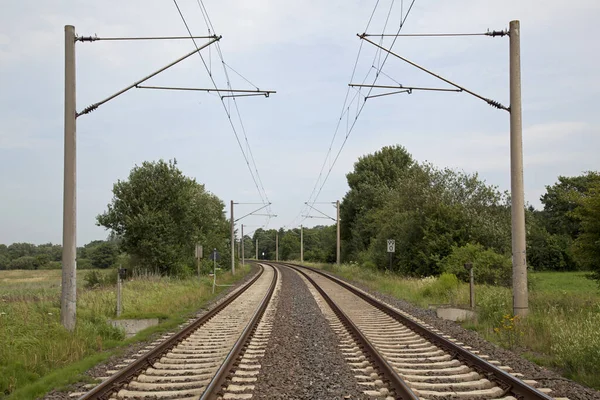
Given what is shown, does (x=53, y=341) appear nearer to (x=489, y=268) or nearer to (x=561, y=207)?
(x=489, y=268)

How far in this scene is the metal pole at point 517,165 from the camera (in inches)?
555

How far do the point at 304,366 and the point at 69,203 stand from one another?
22.8 ft

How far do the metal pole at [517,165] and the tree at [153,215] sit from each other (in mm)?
24682

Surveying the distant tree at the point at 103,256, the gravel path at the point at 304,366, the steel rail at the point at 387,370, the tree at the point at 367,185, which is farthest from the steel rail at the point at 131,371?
the distant tree at the point at 103,256

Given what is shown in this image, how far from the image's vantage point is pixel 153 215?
3488 centimetres

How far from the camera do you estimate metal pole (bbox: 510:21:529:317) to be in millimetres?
14094

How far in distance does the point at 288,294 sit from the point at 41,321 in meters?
14.8

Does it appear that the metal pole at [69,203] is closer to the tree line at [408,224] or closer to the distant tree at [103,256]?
the tree line at [408,224]

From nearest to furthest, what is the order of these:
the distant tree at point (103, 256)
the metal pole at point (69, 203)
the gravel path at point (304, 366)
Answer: the gravel path at point (304, 366), the metal pole at point (69, 203), the distant tree at point (103, 256)

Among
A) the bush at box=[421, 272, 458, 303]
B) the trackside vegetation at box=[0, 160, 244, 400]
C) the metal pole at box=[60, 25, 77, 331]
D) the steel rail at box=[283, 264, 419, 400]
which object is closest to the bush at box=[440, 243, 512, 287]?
the bush at box=[421, 272, 458, 303]

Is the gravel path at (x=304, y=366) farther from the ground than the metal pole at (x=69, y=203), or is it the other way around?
the metal pole at (x=69, y=203)

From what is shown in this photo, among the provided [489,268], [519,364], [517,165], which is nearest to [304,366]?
[519,364]

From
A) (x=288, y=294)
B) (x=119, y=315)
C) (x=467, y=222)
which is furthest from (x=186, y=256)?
(x=119, y=315)

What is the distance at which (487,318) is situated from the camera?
15.3m
